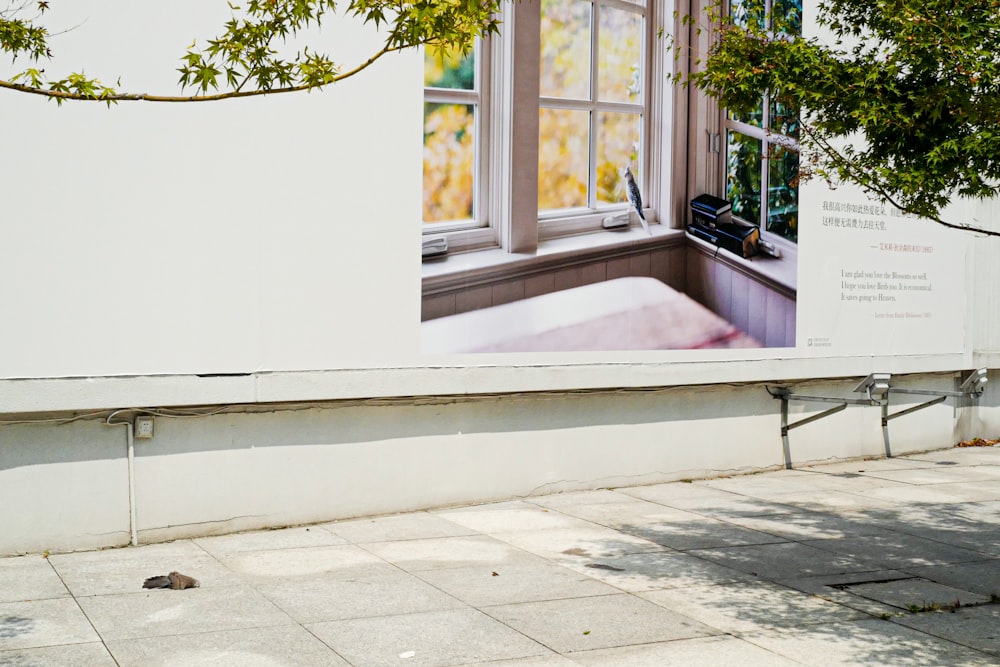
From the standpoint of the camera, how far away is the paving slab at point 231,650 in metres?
5.61

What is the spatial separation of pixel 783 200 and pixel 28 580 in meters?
8.37

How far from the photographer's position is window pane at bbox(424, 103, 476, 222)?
955cm

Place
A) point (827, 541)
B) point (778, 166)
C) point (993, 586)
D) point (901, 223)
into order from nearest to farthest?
point (993, 586) < point (827, 541) < point (778, 166) < point (901, 223)

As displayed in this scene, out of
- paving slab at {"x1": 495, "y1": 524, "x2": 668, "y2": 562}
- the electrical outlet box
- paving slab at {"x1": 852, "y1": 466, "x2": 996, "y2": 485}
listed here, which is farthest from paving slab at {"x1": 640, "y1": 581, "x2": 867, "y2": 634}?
paving slab at {"x1": 852, "y1": 466, "x2": 996, "y2": 485}

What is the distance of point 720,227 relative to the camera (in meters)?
11.5

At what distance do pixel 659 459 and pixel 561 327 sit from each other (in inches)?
75.4

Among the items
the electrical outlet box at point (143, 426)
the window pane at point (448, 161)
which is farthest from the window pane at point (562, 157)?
the electrical outlet box at point (143, 426)

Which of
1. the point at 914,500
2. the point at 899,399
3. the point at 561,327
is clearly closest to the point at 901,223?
the point at 899,399

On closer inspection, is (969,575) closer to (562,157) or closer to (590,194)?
(590,194)

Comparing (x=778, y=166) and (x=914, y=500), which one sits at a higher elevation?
(x=778, y=166)

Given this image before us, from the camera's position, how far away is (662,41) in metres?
11.3

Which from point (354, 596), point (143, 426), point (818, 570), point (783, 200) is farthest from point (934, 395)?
point (143, 426)

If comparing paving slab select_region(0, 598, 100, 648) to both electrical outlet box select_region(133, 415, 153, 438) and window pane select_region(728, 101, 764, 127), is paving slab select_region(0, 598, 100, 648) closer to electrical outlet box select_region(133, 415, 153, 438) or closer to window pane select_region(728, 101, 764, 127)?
electrical outlet box select_region(133, 415, 153, 438)

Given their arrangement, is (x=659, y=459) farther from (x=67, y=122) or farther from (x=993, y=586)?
(x=67, y=122)
